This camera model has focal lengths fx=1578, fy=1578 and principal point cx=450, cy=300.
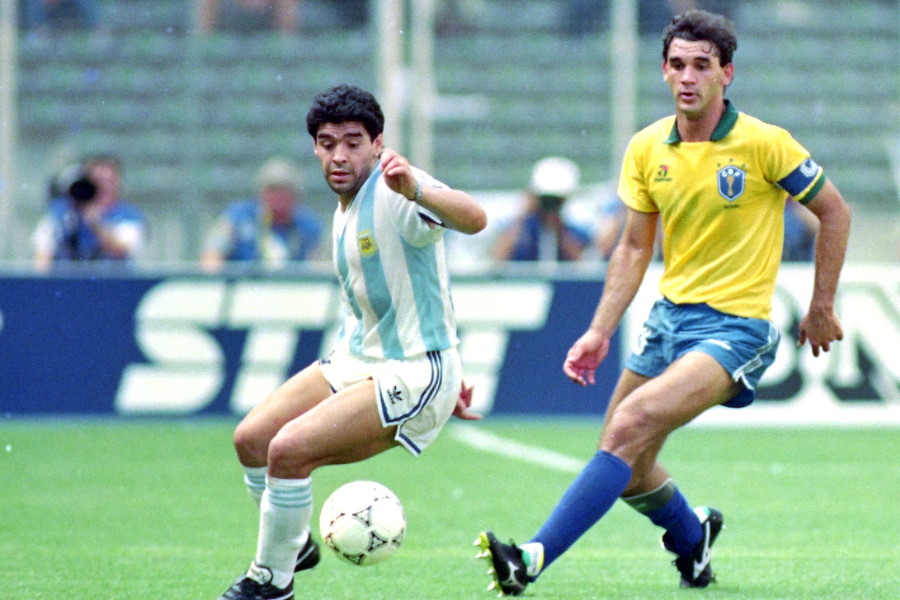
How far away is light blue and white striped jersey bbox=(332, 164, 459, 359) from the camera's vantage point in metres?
5.50

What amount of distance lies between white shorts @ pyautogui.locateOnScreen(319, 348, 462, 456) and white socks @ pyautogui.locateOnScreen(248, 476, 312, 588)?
0.39m

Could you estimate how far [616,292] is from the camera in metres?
5.93

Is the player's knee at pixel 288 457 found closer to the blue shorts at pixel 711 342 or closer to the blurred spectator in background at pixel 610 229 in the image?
the blue shorts at pixel 711 342

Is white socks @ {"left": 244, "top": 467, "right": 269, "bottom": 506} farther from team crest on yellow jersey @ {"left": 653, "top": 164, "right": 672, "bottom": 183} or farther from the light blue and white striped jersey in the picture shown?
team crest on yellow jersey @ {"left": 653, "top": 164, "right": 672, "bottom": 183}

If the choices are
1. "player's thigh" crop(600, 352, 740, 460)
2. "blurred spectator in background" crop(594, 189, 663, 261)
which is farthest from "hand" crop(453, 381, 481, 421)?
"blurred spectator in background" crop(594, 189, 663, 261)

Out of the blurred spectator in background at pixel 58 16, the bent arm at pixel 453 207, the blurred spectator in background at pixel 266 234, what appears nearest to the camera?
the bent arm at pixel 453 207

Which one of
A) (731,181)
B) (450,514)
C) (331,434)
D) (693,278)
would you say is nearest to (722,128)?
(731,181)

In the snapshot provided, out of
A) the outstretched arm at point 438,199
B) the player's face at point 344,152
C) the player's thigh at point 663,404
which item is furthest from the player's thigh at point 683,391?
the player's face at point 344,152

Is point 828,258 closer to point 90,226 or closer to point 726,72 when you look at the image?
point 726,72

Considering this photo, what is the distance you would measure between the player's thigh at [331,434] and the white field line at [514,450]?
15.2 ft

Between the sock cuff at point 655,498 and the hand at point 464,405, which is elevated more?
the hand at point 464,405

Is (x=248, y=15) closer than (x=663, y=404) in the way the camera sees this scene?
No

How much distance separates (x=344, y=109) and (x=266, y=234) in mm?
7630

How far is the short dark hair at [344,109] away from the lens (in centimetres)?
539
